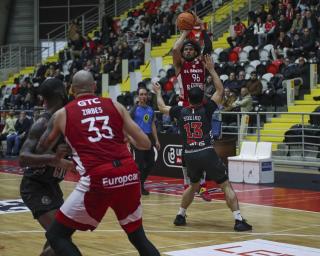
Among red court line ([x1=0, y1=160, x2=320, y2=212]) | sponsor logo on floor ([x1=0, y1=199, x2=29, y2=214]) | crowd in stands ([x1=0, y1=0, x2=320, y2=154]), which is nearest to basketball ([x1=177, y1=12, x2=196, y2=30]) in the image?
red court line ([x1=0, y1=160, x2=320, y2=212])

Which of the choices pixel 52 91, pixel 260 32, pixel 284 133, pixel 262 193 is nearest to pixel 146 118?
pixel 262 193

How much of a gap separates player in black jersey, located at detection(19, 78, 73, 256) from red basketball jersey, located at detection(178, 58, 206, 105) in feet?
14.3

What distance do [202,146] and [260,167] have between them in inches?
229

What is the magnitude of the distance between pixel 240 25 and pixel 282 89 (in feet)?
18.0

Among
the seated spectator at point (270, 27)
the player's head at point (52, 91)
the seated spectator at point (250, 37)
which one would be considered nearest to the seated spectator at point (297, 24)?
the seated spectator at point (270, 27)

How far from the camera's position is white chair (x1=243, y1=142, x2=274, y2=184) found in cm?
1480

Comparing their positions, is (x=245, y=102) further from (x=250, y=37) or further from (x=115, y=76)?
(x=115, y=76)

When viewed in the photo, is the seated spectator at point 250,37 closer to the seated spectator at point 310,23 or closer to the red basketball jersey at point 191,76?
the seated spectator at point 310,23

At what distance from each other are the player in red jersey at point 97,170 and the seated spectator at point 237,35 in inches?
703

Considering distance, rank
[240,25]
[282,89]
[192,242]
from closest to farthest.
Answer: [192,242] < [282,89] < [240,25]

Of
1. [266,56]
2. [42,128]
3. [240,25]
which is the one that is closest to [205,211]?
[42,128]

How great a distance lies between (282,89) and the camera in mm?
19000

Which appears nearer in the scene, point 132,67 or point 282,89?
point 282,89

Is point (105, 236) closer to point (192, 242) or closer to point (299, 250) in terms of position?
point (192, 242)
